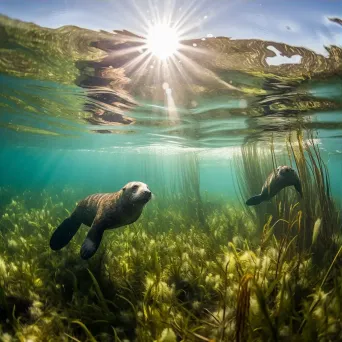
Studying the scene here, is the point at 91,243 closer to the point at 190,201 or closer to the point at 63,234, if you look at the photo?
the point at 63,234

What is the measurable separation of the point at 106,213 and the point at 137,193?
1043 mm

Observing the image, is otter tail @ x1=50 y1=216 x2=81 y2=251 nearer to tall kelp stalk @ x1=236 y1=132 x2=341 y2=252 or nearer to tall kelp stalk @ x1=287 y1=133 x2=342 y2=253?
tall kelp stalk @ x1=236 y1=132 x2=341 y2=252

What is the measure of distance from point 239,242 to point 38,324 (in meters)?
4.89

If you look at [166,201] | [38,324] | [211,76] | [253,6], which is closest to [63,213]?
[166,201]

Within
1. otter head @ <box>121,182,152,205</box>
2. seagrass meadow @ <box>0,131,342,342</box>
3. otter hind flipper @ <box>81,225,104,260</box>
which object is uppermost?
otter head @ <box>121,182,152,205</box>

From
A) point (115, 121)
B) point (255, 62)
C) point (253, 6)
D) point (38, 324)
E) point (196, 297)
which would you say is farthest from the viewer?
point (115, 121)

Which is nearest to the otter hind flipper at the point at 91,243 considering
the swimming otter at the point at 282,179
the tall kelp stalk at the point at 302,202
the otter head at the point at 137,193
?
the otter head at the point at 137,193

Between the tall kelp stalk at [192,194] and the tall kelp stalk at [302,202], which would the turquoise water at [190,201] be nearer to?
the tall kelp stalk at [302,202]

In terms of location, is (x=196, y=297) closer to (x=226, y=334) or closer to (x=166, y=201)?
(x=226, y=334)

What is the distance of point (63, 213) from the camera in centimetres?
1512

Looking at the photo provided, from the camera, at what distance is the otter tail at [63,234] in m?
7.13

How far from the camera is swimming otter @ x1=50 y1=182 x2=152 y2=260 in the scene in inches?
230

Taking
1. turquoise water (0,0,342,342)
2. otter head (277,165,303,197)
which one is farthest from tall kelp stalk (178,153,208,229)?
otter head (277,165,303,197)

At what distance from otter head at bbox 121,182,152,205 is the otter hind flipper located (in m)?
0.93
